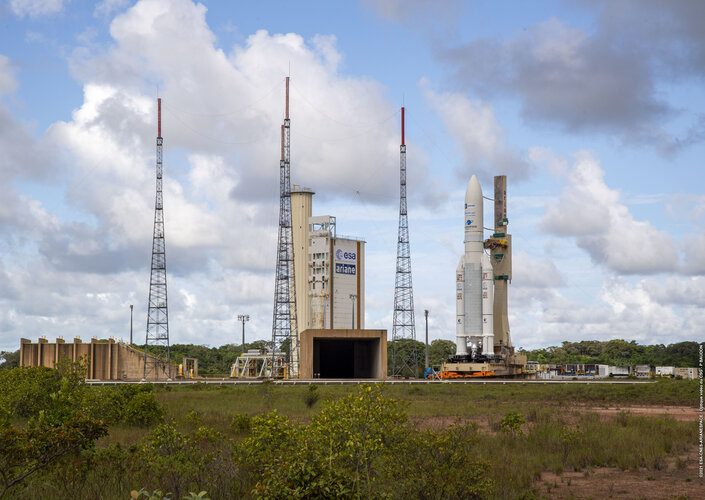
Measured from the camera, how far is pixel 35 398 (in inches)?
977

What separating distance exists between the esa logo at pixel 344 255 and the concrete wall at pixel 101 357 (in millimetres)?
24790

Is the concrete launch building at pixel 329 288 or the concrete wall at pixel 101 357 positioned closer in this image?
the concrete wall at pixel 101 357

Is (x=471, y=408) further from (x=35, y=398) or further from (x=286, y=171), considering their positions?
(x=286, y=171)

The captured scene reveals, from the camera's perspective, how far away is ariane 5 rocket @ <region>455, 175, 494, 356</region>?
73438 millimetres

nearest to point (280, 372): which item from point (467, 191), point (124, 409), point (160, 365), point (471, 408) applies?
point (160, 365)

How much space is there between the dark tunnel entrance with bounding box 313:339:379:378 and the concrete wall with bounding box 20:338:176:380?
17.2 m

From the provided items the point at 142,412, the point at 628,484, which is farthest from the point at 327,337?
the point at 628,484

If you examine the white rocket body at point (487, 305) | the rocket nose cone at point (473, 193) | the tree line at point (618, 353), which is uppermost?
the rocket nose cone at point (473, 193)

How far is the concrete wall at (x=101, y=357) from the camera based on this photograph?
252ft

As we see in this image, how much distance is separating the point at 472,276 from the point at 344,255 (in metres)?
22.0

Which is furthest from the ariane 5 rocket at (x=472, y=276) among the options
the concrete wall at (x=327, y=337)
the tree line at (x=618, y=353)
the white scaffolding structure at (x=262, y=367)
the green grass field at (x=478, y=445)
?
the tree line at (x=618, y=353)

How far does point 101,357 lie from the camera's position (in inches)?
3081

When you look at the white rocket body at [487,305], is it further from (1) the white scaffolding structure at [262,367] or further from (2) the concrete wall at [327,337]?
(1) the white scaffolding structure at [262,367]

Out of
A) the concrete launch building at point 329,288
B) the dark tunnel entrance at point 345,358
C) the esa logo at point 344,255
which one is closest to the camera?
the dark tunnel entrance at point 345,358
